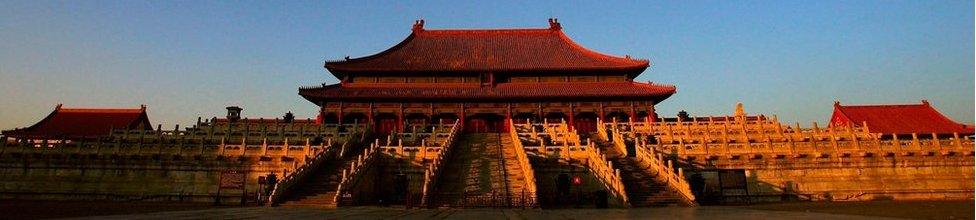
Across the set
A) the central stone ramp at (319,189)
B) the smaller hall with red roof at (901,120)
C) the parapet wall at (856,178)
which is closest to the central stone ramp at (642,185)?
the parapet wall at (856,178)

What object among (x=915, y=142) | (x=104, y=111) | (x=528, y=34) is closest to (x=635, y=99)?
(x=528, y=34)

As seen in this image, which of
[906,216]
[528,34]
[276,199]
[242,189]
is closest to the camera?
[906,216]

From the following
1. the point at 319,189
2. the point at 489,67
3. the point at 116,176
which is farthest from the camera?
the point at 489,67

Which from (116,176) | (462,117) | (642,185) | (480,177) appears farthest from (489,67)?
(116,176)

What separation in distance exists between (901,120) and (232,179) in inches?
1643

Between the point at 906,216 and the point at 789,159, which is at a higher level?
the point at 789,159

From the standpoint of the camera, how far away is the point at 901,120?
3778cm

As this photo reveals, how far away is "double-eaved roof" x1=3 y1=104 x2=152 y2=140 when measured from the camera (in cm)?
3578

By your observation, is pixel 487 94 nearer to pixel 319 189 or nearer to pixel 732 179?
pixel 732 179

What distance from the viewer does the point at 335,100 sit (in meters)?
38.7

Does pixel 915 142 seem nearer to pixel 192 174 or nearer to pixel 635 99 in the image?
pixel 635 99

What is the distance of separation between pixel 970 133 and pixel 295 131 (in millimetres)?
39943

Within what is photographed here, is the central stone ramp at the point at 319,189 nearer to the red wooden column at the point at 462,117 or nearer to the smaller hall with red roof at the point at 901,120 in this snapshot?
the red wooden column at the point at 462,117

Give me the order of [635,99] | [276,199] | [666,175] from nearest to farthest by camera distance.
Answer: [276,199] < [666,175] < [635,99]
